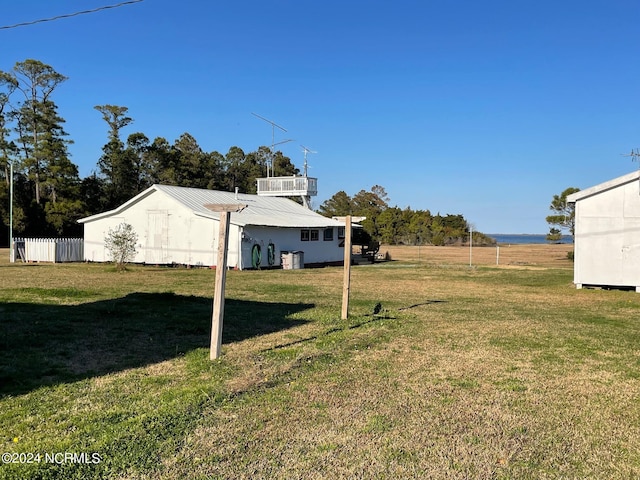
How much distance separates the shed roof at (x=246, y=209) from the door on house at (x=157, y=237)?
1.10 metres

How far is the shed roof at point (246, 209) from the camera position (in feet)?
84.8

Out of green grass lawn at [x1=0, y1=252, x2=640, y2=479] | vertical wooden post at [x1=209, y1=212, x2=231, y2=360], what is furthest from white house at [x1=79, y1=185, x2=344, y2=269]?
vertical wooden post at [x1=209, y1=212, x2=231, y2=360]

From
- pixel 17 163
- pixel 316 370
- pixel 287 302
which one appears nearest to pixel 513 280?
pixel 287 302

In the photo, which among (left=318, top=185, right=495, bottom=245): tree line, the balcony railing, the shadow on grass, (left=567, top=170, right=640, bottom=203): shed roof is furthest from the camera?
(left=318, top=185, right=495, bottom=245): tree line

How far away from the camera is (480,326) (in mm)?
9891

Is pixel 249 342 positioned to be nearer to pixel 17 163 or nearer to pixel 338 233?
pixel 338 233

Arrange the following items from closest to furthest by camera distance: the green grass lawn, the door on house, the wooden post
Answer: the green grass lawn < the wooden post < the door on house

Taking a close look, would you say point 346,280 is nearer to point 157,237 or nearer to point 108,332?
point 108,332

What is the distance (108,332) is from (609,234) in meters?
15.4

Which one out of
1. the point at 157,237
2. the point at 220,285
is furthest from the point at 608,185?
the point at 157,237

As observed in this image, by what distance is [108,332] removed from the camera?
848 centimetres

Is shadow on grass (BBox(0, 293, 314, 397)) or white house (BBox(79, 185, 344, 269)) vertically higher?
white house (BBox(79, 185, 344, 269))

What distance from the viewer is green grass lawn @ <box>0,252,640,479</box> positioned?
3.86 meters

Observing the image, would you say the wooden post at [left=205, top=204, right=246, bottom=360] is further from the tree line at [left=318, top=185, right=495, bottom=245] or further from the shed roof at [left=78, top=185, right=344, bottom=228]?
the tree line at [left=318, top=185, right=495, bottom=245]
